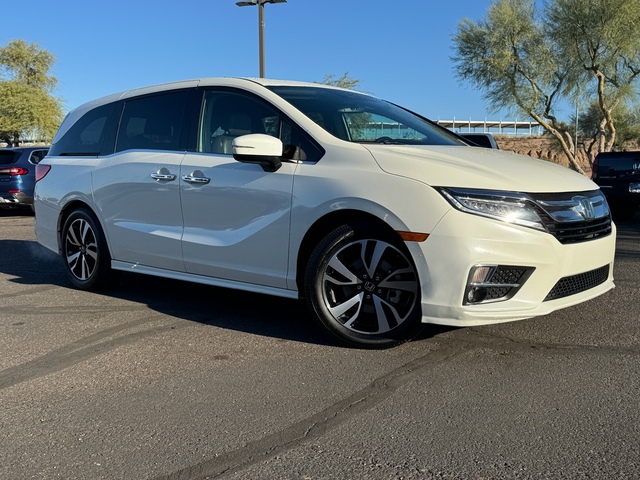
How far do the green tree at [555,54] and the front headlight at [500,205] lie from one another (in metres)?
24.9

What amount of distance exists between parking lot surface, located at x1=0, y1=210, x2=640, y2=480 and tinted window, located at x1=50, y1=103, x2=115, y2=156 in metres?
1.67

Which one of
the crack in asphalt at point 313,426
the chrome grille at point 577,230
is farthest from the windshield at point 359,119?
the crack in asphalt at point 313,426

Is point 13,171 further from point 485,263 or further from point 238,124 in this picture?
point 485,263

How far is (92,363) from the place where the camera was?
3.99 m

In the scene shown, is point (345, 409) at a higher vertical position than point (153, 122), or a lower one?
lower

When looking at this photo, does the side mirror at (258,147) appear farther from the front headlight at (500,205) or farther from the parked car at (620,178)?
the parked car at (620,178)

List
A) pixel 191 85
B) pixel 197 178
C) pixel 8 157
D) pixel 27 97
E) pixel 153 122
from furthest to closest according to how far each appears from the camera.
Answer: pixel 27 97 → pixel 8 157 → pixel 153 122 → pixel 191 85 → pixel 197 178

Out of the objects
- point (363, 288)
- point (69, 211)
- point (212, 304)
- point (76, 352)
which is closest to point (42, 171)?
point (69, 211)

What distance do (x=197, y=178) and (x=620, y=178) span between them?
9.89 meters

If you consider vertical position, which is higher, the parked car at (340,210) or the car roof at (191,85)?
the car roof at (191,85)

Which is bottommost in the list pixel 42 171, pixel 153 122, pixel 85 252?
pixel 85 252

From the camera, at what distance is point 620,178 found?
12078mm

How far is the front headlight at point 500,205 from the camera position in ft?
12.0

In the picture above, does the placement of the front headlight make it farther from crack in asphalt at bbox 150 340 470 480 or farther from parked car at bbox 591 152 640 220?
parked car at bbox 591 152 640 220
